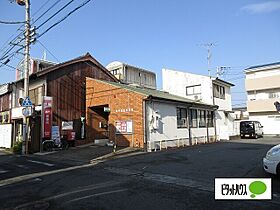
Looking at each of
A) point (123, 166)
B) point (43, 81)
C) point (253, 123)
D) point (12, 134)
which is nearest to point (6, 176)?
point (123, 166)

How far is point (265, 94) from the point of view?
39.4 m

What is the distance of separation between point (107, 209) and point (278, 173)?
5.44 meters

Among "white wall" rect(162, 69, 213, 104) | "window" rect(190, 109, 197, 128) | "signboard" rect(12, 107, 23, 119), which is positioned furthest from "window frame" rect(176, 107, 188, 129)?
"signboard" rect(12, 107, 23, 119)

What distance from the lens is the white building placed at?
27.8m

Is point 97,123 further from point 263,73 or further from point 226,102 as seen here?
point 263,73

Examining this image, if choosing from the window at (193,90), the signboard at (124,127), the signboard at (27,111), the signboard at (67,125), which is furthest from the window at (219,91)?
the signboard at (27,111)

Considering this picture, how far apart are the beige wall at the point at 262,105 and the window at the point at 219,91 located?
10077mm

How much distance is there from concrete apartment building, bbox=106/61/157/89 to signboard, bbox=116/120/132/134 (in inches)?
596

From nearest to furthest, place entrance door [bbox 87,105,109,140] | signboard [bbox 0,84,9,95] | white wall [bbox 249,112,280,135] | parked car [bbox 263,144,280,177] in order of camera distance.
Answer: parked car [bbox 263,144,280,177]
entrance door [bbox 87,105,109,140]
signboard [bbox 0,84,9,95]
white wall [bbox 249,112,280,135]

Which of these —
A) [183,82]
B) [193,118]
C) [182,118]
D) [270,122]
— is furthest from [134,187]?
[270,122]

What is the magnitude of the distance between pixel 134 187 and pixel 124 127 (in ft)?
35.6

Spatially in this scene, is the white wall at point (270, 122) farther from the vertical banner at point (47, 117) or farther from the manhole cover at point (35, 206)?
the manhole cover at point (35, 206)

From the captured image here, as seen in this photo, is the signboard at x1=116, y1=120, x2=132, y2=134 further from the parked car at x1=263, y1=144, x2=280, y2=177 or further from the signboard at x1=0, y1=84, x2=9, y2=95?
the signboard at x1=0, y1=84, x2=9, y2=95

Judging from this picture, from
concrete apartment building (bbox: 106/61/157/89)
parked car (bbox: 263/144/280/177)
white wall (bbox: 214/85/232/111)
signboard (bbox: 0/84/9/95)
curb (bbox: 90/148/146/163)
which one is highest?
concrete apartment building (bbox: 106/61/157/89)
